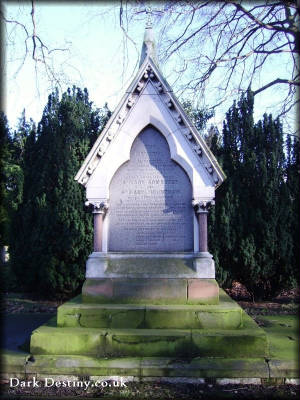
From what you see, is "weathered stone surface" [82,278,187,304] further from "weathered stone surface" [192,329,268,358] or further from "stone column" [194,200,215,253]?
"weathered stone surface" [192,329,268,358]

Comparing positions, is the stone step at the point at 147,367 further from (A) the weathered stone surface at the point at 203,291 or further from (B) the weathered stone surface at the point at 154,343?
(A) the weathered stone surface at the point at 203,291

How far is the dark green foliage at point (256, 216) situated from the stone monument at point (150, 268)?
5232 millimetres

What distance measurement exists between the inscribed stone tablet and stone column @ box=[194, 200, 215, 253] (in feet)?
0.62

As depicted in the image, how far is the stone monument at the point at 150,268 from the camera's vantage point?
541 cm

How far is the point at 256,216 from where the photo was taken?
37.7 ft

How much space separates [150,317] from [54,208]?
23.3 ft

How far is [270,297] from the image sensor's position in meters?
12.1

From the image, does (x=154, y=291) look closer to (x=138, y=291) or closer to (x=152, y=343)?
(x=138, y=291)

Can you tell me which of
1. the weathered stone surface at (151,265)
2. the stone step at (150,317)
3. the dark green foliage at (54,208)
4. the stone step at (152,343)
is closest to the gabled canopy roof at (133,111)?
the weathered stone surface at (151,265)

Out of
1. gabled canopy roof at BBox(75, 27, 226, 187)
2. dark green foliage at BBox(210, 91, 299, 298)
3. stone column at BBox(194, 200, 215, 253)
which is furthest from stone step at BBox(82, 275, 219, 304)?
dark green foliage at BBox(210, 91, 299, 298)

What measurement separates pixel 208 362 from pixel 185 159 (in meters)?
3.25

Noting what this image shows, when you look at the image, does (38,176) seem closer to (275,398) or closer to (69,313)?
(69,313)

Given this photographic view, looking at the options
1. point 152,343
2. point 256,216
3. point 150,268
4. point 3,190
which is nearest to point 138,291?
point 150,268

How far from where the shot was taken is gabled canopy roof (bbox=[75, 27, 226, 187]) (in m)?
6.54
